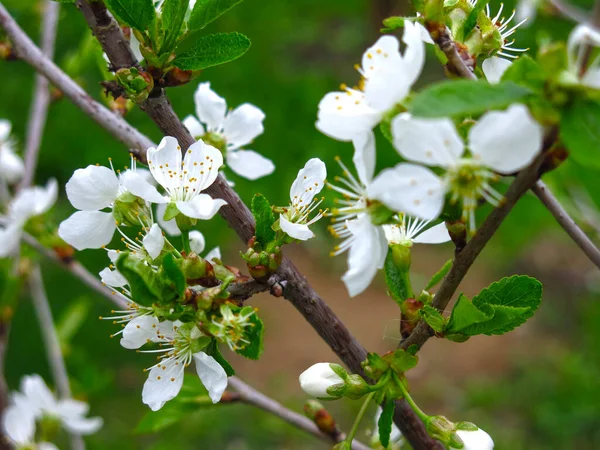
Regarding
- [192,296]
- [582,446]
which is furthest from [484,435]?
[582,446]

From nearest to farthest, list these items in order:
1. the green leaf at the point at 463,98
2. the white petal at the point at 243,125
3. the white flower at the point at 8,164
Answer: the green leaf at the point at 463,98 < the white petal at the point at 243,125 < the white flower at the point at 8,164

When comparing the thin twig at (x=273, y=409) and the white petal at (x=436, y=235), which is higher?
the white petal at (x=436, y=235)

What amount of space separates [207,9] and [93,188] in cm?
24

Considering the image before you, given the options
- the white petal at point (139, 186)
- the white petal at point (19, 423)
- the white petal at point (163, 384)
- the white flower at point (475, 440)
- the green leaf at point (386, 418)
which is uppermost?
the white petal at point (139, 186)

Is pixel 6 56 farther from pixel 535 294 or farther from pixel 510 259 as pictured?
pixel 510 259

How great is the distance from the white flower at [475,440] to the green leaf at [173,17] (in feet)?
1.78

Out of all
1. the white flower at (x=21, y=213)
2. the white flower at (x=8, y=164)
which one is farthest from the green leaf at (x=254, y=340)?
the white flower at (x=8, y=164)

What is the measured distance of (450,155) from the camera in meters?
0.49

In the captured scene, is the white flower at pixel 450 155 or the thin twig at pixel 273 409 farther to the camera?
the thin twig at pixel 273 409

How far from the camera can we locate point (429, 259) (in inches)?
189

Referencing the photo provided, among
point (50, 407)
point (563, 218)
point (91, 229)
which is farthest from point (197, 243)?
point (50, 407)

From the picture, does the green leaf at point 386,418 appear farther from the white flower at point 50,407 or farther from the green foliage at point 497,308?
the white flower at point 50,407

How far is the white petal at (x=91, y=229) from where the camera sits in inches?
29.3

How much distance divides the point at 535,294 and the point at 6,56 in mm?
895
